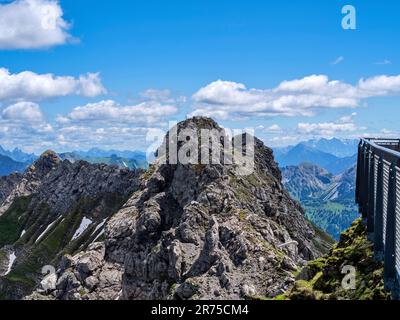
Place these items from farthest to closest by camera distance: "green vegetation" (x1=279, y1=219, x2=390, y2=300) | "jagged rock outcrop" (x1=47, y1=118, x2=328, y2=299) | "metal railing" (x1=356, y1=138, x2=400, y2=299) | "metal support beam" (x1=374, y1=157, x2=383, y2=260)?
1. "jagged rock outcrop" (x1=47, y1=118, x2=328, y2=299)
2. "metal support beam" (x1=374, y1=157, x2=383, y2=260)
3. "green vegetation" (x1=279, y1=219, x2=390, y2=300)
4. "metal railing" (x1=356, y1=138, x2=400, y2=299)

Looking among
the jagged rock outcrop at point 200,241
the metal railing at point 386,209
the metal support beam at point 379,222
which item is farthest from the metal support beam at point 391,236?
the jagged rock outcrop at point 200,241

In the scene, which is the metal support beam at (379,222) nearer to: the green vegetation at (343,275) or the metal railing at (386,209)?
the metal railing at (386,209)

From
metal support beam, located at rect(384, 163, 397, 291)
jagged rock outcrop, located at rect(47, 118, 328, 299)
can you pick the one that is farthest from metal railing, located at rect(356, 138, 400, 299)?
jagged rock outcrop, located at rect(47, 118, 328, 299)

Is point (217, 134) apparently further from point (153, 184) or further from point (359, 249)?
point (359, 249)

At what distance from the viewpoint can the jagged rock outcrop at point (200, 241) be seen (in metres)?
89.1

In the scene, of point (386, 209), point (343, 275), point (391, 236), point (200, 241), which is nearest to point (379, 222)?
point (386, 209)

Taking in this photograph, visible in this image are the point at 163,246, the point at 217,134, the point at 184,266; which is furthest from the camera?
the point at 217,134

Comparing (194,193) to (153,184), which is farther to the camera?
(153,184)

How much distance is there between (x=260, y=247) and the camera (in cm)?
9938

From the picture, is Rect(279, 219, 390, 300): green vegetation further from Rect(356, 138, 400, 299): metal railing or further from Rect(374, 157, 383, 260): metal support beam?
Rect(356, 138, 400, 299): metal railing

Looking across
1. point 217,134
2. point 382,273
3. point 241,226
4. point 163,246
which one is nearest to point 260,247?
point 241,226

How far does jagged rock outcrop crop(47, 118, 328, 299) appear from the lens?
292ft

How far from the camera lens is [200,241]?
4564 inches
